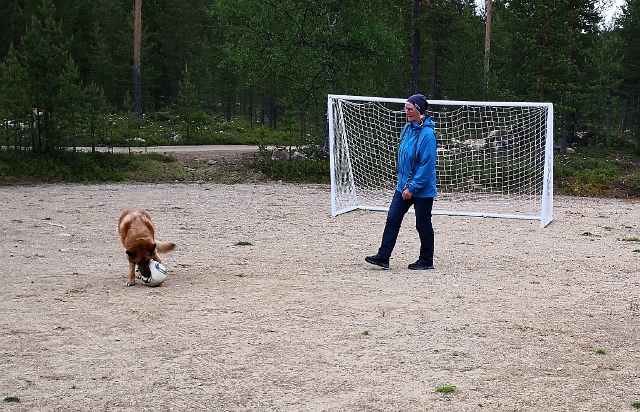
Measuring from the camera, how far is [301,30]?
72.3 feet

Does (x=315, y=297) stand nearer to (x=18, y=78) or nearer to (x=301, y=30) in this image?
(x=18, y=78)

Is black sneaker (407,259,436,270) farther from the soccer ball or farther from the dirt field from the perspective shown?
the soccer ball

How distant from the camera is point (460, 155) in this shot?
17.8 m

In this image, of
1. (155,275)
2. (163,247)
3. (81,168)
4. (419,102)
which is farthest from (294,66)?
(155,275)

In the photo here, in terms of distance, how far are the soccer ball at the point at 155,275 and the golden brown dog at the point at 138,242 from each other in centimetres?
4

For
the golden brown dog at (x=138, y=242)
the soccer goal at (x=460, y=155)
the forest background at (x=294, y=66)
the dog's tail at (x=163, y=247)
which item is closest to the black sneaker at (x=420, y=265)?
the dog's tail at (x=163, y=247)

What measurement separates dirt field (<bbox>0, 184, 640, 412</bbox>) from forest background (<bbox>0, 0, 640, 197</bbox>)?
7.37m

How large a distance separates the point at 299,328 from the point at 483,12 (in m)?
37.9

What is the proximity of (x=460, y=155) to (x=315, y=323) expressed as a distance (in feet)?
38.5

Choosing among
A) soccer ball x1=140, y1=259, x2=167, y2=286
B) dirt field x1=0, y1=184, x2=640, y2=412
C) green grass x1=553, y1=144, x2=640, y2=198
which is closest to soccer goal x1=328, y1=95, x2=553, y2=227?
green grass x1=553, y1=144, x2=640, y2=198

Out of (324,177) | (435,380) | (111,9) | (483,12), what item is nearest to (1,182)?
(324,177)

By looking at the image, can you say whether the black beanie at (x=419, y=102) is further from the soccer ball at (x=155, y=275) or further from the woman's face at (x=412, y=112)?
the soccer ball at (x=155, y=275)

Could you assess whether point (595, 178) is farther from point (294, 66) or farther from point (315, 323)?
point (315, 323)

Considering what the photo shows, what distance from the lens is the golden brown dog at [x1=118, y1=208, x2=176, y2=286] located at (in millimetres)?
7996
